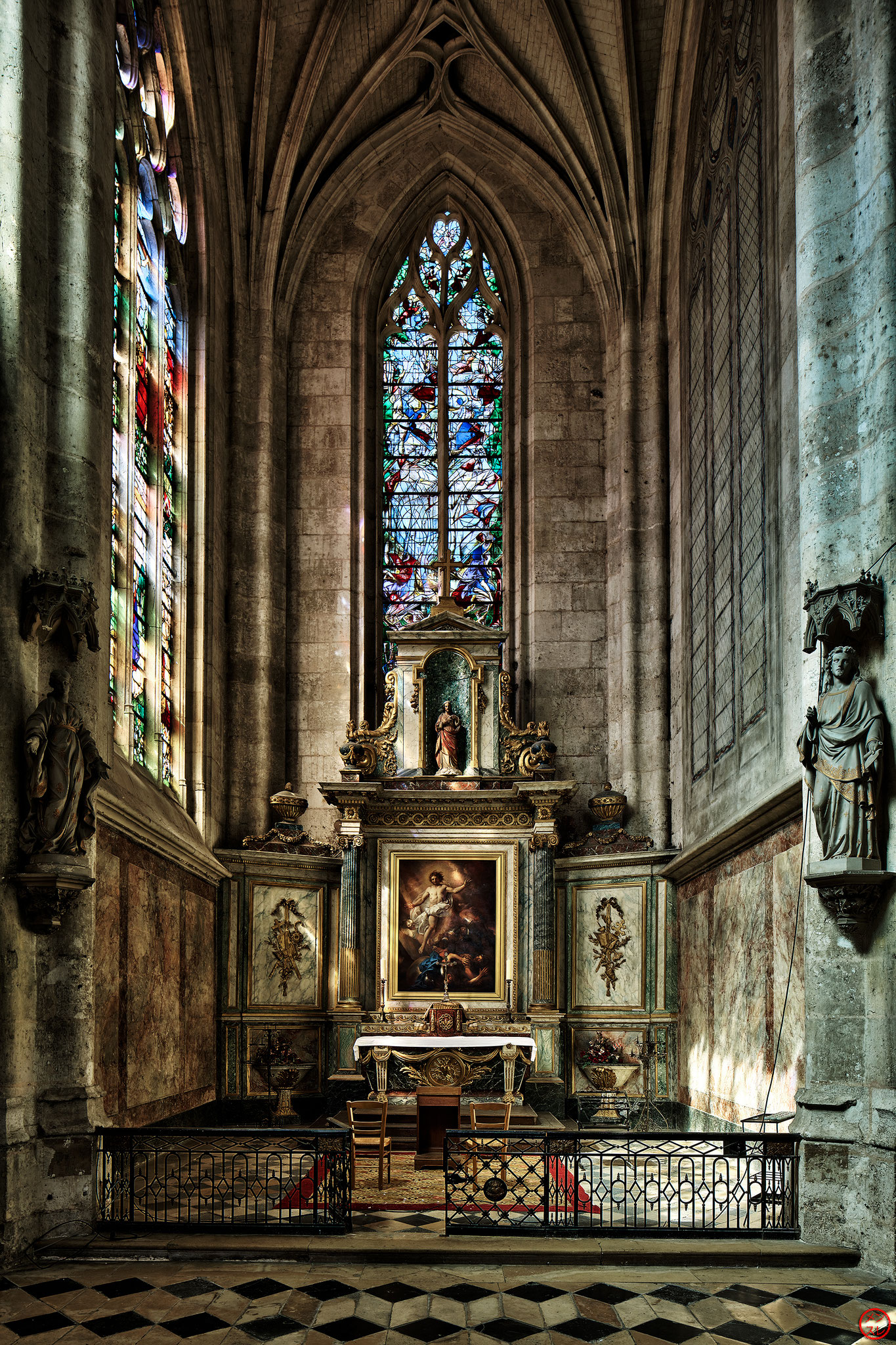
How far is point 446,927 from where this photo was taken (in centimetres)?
1784

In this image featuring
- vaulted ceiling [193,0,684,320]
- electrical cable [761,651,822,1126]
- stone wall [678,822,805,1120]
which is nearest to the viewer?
electrical cable [761,651,822,1126]

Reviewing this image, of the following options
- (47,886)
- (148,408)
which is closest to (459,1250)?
(47,886)

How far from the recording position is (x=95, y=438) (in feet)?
35.2

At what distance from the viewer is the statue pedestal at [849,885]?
9125mm

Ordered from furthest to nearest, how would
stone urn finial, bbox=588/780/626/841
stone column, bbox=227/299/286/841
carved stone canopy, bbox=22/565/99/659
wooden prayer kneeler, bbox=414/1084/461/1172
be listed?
stone column, bbox=227/299/286/841 → stone urn finial, bbox=588/780/626/841 → wooden prayer kneeler, bbox=414/1084/461/1172 → carved stone canopy, bbox=22/565/99/659

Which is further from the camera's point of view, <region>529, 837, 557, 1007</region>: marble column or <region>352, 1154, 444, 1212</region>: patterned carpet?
<region>529, 837, 557, 1007</region>: marble column

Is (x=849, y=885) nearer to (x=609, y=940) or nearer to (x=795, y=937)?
(x=795, y=937)

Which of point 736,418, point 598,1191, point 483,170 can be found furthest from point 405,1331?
point 483,170

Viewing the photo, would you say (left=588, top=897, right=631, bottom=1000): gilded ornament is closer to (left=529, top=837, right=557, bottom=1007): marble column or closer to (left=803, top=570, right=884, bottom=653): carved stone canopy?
(left=529, top=837, right=557, bottom=1007): marble column

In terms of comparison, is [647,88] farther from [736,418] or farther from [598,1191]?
[598,1191]

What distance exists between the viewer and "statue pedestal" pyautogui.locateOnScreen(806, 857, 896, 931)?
359 inches

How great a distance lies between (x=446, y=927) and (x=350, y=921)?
1253 mm

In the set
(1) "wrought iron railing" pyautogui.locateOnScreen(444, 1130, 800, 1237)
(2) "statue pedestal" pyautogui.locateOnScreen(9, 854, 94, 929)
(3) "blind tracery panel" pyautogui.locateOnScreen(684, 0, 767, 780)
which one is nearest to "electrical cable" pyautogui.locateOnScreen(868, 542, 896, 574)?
(3) "blind tracery panel" pyautogui.locateOnScreen(684, 0, 767, 780)

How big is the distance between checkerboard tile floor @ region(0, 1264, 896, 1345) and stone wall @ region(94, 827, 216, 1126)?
8.91ft
